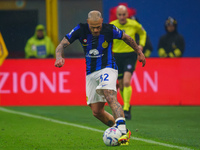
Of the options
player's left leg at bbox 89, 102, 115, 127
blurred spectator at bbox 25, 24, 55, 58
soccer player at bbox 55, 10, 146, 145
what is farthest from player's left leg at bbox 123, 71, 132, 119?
blurred spectator at bbox 25, 24, 55, 58

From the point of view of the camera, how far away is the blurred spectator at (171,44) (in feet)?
55.3

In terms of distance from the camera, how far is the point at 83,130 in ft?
31.8

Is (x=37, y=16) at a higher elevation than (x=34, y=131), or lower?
higher

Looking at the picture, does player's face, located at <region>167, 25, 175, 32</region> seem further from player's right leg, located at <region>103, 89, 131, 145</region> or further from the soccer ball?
the soccer ball

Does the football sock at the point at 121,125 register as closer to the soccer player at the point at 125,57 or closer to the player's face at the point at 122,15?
the soccer player at the point at 125,57

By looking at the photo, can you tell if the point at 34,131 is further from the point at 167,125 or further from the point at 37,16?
the point at 37,16

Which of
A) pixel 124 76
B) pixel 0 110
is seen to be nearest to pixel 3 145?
pixel 124 76

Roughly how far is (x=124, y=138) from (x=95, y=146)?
1.47 feet

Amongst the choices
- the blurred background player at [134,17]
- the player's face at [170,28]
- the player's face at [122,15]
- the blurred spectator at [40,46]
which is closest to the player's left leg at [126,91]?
the player's face at [122,15]

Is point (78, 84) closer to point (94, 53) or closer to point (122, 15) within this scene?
point (122, 15)

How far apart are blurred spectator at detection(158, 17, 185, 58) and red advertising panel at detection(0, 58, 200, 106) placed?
4.35ft

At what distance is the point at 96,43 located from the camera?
8055 mm

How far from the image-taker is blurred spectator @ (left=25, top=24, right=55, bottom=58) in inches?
664

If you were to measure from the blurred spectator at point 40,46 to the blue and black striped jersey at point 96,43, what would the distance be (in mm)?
8800
